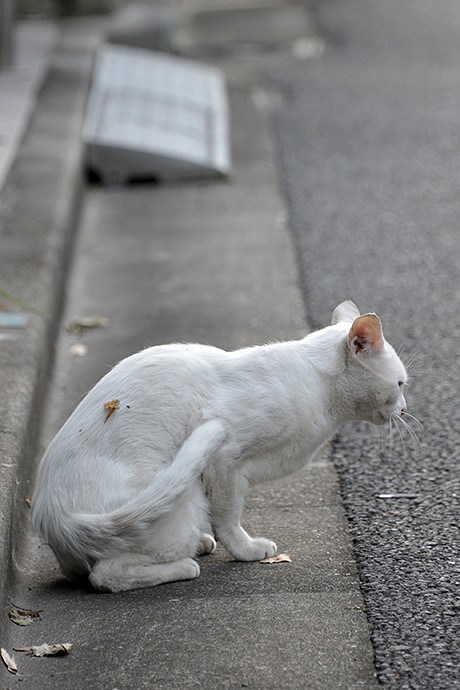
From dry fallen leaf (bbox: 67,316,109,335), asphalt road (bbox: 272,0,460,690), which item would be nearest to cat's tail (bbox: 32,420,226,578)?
asphalt road (bbox: 272,0,460,690)

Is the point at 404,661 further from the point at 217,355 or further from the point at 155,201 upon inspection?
the point at 155,201

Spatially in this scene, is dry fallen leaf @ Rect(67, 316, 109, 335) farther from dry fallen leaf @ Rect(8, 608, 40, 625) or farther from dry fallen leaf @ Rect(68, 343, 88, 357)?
dry fallen leaf @ Rect(8, 608, 40, 625)

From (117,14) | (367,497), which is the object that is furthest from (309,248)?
(117,14)

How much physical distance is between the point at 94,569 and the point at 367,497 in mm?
950

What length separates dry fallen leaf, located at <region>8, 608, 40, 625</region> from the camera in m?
3.05

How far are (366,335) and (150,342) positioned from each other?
2052 millimetres

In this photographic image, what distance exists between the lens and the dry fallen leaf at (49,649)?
9.48ft

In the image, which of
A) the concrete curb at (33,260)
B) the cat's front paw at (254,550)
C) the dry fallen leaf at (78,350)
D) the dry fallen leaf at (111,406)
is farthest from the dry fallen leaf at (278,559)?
the dry fallen leaf at (78,350)

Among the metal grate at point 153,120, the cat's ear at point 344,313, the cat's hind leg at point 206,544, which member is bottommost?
the metal grate at point 153,120

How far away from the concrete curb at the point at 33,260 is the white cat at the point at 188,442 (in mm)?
236

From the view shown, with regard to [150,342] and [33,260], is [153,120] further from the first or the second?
[150,342]

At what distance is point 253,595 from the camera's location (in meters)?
3.11

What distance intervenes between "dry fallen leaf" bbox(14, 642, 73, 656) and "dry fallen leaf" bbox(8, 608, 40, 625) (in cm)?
13

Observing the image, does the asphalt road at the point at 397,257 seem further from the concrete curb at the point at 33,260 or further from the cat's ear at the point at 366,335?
the concrete curb at the point at 33,260
